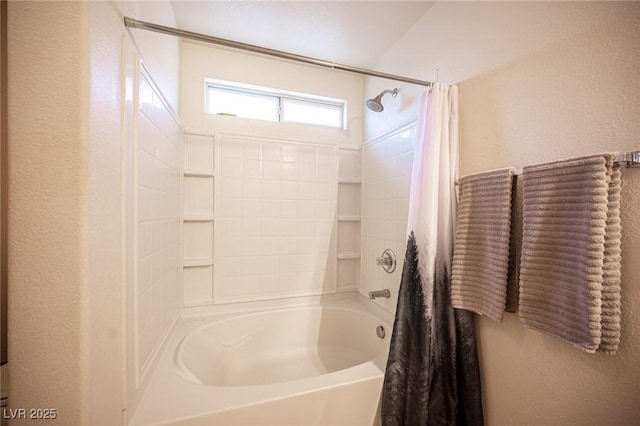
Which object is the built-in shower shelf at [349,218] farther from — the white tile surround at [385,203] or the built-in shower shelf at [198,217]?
the built-in shower shelf at [198,217]

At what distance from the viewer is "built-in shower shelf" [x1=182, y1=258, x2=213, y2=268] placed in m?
1.69

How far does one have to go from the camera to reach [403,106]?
1.59 meters

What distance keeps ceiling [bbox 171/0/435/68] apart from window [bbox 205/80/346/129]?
1.07 feet

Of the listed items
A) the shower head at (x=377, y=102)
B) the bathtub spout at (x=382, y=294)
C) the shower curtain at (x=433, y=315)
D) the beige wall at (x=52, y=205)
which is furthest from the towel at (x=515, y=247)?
the beige wall at (x=52, y=205)

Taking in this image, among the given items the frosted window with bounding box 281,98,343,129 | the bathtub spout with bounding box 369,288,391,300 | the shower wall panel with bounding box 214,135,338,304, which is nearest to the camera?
the bathtub spout with bounding box 369,288,391,300

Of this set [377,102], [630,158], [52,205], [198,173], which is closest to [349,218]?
[377,102]

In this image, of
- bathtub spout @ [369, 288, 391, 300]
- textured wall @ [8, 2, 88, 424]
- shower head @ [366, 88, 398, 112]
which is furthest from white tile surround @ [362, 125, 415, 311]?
textured wall @ [8, 2, 88, 424]

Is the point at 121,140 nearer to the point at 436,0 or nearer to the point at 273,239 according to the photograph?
the point at 273,239

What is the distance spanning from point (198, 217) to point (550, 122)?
6.35 feet

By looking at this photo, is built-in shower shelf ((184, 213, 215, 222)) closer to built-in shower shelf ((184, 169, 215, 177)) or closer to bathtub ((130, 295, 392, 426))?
built-in shower shelf ((184, 169, 215, 177))

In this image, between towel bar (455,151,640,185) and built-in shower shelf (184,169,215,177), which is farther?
built-in shower shelf (184,169,215,177)

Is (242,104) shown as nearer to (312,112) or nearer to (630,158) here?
(312,112)

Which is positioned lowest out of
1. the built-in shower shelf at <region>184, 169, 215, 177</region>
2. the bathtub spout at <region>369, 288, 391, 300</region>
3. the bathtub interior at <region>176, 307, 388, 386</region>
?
the bathtub interior at <region>176, 307, 388, 386</region>

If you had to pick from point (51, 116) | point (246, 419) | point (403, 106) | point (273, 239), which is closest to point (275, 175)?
point (273, 239)
